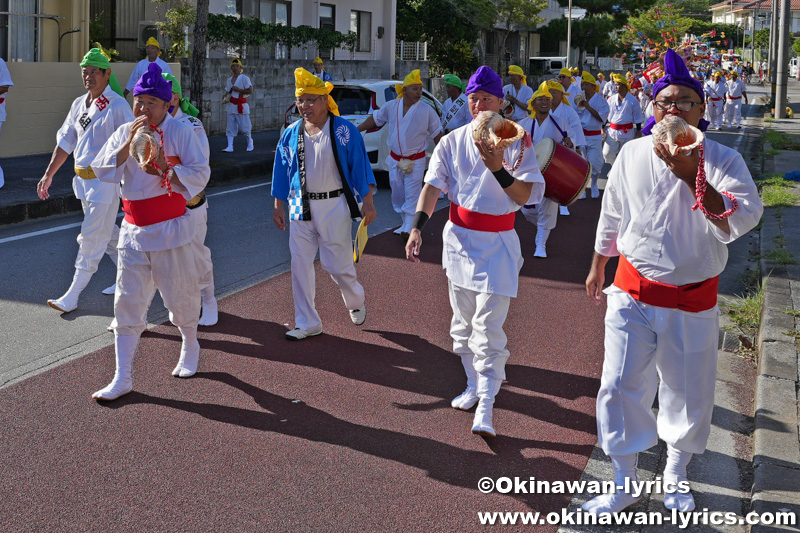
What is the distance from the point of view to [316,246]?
6840 millimetres

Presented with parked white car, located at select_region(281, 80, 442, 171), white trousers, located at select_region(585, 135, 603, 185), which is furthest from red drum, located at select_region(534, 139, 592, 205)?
parked white car, located at select_region(281, 80, 442, 171)

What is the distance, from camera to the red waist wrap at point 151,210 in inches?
217

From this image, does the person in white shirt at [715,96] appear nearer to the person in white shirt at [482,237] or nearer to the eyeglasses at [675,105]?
the person in white shirt at [482,237]

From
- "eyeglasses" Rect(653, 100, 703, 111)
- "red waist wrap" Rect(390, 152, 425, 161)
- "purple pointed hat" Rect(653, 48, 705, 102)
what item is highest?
"purple pointed hat" Rect(653, 48, 705, 102)

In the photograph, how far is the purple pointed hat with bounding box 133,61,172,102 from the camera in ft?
17.7

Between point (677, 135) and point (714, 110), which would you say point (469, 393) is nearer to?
point (677, 135)

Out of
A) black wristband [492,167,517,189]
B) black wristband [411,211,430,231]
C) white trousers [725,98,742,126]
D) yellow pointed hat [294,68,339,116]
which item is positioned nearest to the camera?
black wristband [492,167,517,189]

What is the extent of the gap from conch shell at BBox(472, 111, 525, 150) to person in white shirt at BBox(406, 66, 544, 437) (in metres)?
0.21

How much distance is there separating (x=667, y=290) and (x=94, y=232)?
4897 millimetres

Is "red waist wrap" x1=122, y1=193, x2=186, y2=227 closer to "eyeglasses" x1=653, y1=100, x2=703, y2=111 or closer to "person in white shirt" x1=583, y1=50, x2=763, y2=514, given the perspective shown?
"person in white shirt" x1=583, y1=50, x2=763, y2=514

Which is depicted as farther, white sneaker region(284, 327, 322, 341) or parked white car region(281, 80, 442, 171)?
parked white car region(281, 80, 442, 171)

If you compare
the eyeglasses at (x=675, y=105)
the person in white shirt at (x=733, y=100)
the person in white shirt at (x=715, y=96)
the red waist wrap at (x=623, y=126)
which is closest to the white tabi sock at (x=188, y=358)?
the eyeglasses at (x=675, y=105)

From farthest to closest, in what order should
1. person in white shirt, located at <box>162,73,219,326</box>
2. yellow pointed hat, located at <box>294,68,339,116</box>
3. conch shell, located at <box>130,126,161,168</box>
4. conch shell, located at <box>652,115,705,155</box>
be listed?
yellow pointed hat, located at <box>294,68,339,116</box>
person in white shirt, located at <box>162,73,219,326</box>
conch shell, located at <box>130,126,161,168</box>
conch shell, located at <box>652,115,705,155</box>

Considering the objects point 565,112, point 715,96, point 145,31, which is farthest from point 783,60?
point 565,112
